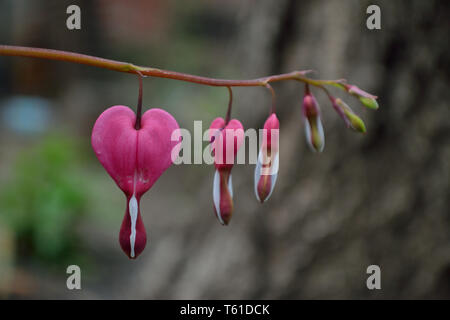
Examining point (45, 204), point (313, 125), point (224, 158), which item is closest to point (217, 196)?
point (224, 158)

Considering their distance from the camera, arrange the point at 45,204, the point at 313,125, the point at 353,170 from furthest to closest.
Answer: the point at 45,204, the point at 353,170, the point at 313,125

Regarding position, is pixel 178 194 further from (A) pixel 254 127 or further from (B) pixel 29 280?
(A) pixel 254 127

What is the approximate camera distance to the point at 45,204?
10.1 feet

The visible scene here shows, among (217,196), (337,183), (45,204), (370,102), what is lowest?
(45,204)

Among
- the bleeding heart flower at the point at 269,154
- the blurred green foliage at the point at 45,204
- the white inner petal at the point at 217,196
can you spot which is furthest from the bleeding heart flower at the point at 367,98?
the blurred green foliage at the point at 45,204

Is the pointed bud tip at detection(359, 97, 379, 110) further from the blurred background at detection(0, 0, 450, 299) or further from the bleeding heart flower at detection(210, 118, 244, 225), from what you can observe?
the blurred background at detection(0, 0, 450, 299)

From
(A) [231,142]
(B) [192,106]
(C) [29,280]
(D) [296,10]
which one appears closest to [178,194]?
(B) [192,106]

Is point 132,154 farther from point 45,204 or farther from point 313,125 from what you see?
point 45,204

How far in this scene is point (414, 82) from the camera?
1580 mm

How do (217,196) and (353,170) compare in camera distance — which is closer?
(217,196)

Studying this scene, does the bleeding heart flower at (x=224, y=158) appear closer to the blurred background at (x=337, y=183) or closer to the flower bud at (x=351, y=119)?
the flower bud at (x=351, y=119)

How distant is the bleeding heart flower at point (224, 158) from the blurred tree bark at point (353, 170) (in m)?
1.07

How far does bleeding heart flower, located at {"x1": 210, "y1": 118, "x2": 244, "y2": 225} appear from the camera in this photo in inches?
23.8

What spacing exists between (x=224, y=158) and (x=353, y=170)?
1.12m
